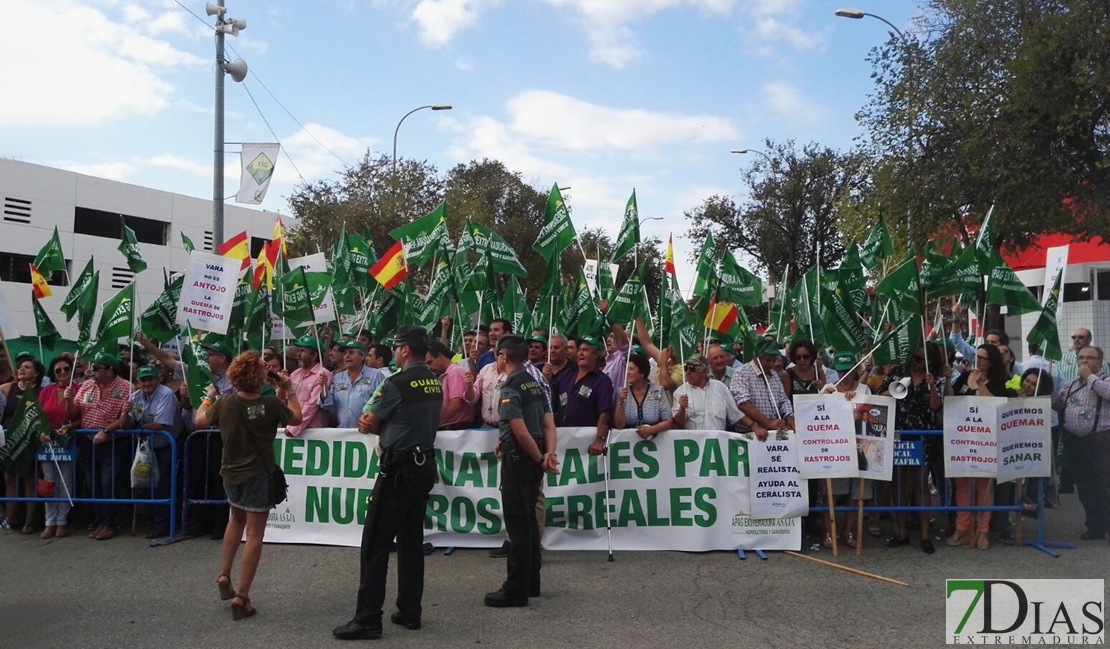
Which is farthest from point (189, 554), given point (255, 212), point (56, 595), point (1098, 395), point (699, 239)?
point (255, 212)

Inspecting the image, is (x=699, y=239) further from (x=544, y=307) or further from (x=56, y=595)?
(x=56, y=595)

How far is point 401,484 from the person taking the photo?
6008mm

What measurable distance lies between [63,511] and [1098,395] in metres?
9.80

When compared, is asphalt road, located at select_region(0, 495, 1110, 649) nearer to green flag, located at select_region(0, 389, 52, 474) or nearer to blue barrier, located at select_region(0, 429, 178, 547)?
blue barrier, located at select_region(0, 429, 178, 547)

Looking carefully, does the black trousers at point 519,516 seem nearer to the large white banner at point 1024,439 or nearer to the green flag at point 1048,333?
the large white banner at point 1024,439

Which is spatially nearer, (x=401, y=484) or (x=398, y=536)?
(x=401, y=484)

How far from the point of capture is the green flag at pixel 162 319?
986 centimetres

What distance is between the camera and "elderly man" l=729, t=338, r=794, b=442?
27.0 feet

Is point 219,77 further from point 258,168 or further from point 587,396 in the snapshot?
point 587,396

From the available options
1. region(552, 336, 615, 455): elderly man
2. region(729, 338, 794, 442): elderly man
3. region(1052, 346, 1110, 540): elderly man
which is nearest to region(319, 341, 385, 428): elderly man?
region(552, 336, 615, 455): elderly man

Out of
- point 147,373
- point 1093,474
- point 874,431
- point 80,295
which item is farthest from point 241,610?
point 1093,474

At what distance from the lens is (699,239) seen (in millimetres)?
37562

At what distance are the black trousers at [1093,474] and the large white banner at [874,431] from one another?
2.28 m

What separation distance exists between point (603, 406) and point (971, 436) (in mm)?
3209
